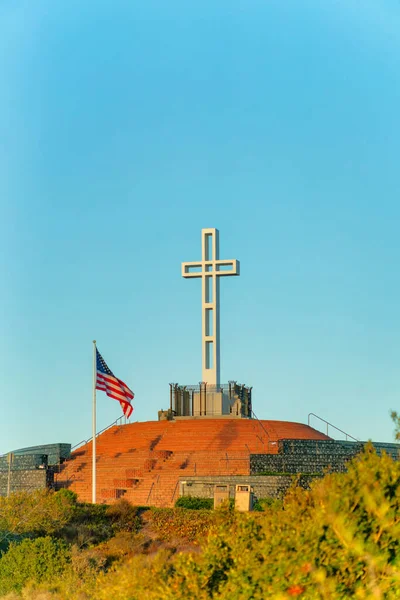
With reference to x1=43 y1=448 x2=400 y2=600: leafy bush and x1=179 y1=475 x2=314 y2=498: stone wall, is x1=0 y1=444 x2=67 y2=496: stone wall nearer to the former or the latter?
x1=179 y1=475 x2=314 y2=498: stone wall

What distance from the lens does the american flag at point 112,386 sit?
34.4m

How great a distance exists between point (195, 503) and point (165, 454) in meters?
5.26

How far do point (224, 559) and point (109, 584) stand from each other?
251 cm

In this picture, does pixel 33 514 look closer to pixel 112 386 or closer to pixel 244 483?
pixel 112 386

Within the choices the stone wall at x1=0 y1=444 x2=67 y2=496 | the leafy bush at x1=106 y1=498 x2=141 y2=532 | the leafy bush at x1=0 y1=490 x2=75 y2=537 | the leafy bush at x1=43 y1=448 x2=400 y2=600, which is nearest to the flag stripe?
the stone wall at x1=0 y1=444 x2=67 y2=496

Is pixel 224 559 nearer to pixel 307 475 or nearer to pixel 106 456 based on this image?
pixel 307 475

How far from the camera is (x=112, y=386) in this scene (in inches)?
1369

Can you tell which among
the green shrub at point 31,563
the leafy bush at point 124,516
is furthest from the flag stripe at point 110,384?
the green shrub at point 31,563

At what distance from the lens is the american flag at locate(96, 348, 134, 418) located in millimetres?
34397

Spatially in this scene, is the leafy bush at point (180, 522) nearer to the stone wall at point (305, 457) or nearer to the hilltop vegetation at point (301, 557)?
the stone wall at point (305, 457)

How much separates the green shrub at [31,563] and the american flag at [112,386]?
8.81 m

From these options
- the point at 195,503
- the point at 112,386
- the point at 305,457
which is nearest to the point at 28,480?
the point at 112,386

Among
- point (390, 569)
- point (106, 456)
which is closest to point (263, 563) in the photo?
point (390, 569)

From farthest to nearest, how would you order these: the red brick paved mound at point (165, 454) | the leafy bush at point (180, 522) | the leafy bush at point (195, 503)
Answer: the red brick paved mound at point (165, 454), the leafy bush at point (195, 503), the leafy bush at point (180, 522)
